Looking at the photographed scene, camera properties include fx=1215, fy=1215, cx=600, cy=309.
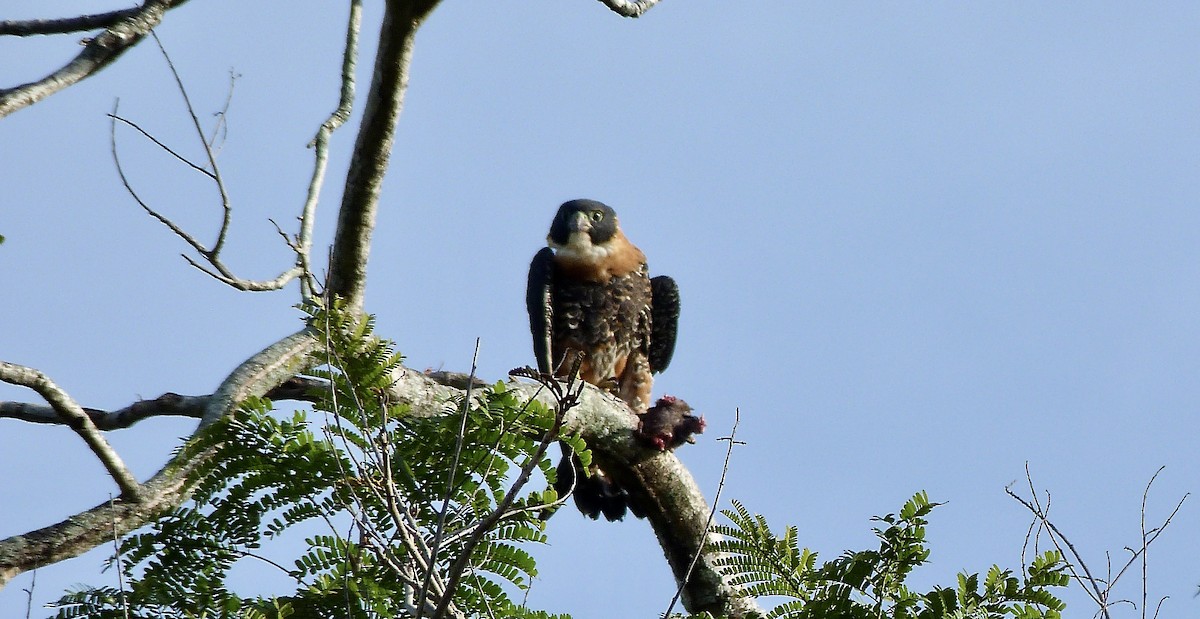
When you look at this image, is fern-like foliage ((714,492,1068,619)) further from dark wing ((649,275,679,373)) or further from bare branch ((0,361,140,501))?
dark wing ((649,275,679,373))

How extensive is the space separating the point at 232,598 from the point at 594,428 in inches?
68.0

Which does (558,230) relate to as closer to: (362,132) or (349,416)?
(362,132)

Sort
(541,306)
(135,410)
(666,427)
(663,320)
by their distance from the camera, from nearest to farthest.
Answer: (135,410) < (666,427) < (541,306) < (663,320)

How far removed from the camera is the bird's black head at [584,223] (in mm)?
6551

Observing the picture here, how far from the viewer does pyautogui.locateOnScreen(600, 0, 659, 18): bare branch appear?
349cm

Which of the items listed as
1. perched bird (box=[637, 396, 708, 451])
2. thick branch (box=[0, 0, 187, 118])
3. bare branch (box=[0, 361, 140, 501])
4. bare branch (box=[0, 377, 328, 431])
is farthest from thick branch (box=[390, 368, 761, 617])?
thick branch (box=[0, 0, 187, 118])

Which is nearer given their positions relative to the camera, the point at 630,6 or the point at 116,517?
the point at 116,517

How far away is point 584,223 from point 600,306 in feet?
1.67

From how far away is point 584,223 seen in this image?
654cm

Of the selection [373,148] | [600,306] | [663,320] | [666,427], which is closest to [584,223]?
[600,306]

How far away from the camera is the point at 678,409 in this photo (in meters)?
4.68

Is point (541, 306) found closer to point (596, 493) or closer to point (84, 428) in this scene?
point (596, 493)

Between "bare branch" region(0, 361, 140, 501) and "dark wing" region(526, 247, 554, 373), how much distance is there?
308 cm

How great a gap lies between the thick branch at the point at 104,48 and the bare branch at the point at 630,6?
3.95 feet
